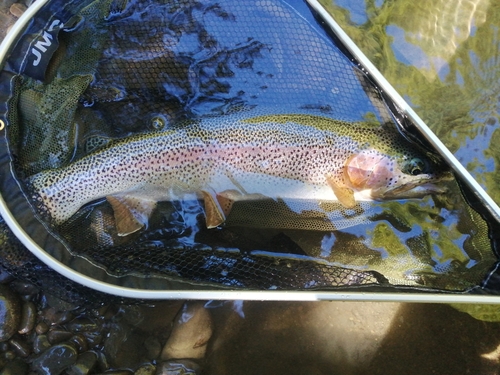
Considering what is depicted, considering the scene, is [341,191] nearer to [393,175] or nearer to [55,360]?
[393,175]

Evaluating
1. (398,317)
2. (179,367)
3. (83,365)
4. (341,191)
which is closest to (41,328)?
(83,365)

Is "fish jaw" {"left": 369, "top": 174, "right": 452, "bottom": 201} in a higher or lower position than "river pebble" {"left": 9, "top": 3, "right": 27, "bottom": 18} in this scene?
lower

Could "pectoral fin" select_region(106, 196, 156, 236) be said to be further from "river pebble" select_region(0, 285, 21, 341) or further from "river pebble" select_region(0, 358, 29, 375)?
"river pebble" select_region(0, 358, 29, 375)

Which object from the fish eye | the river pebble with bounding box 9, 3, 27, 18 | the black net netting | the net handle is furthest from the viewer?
the river pebble with bounding box 9, 3, 27, 18

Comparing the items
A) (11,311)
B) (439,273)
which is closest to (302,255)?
(439,273)

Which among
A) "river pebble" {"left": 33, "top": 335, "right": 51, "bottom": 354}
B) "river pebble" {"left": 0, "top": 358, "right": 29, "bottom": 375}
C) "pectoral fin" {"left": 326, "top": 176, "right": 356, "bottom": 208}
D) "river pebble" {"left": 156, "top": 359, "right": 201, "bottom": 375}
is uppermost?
"pectoral fin" {"left": 326, "top": 176, "right": 356, "bottom": 208}

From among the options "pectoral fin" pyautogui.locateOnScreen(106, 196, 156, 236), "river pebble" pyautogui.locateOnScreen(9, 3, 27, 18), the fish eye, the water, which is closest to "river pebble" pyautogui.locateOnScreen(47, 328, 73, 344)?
the water

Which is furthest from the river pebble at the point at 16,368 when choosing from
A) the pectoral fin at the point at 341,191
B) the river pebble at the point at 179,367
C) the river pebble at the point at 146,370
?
the pectoral fin at the point at 341,191

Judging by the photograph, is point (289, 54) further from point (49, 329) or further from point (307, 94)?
point (49, 329)
